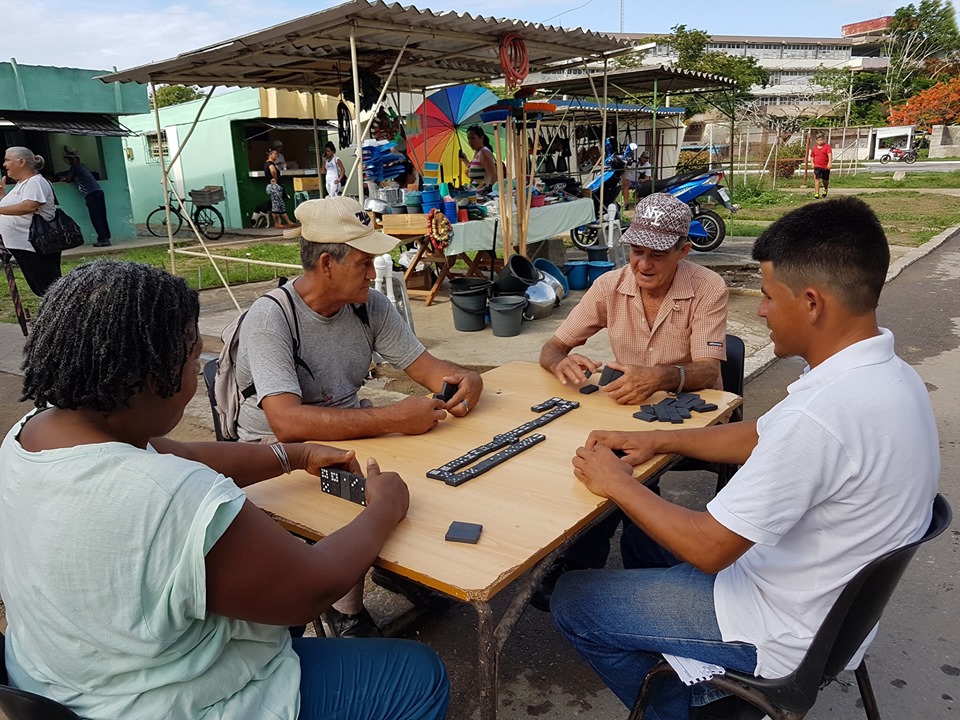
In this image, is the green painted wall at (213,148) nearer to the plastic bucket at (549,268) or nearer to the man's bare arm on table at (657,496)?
the plastic bucket at (549,268)

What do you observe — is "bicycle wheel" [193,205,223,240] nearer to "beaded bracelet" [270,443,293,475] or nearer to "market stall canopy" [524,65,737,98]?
"market stall canopy" [524,65,737,98]

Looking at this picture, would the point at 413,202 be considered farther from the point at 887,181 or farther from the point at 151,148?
the point at 887,181

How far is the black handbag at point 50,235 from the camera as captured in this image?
617 cm

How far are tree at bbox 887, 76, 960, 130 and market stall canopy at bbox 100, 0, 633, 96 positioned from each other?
129 ft

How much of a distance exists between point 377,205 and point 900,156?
129ft

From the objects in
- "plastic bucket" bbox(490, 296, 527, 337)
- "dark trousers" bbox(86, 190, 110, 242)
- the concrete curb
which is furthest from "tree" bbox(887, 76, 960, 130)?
"plastic bucket" bbox(490, 296, 527, 337)

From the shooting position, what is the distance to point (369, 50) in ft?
21.7

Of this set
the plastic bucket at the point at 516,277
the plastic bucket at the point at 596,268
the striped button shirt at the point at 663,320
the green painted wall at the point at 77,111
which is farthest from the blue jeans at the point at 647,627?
the green painted wall at the point at 77,111

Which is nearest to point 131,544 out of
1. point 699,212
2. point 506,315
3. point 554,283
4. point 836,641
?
point 836,641

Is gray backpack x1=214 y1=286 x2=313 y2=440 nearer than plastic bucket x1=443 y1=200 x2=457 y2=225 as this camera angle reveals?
Yes

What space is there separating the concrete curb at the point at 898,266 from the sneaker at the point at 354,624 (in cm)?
260

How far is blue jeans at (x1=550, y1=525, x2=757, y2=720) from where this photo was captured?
156 cm

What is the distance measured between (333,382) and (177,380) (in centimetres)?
128

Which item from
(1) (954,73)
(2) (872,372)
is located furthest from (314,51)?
(1) (954,73)
